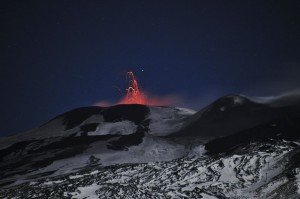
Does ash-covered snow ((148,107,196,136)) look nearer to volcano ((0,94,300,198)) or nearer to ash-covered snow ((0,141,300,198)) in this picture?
volcano ((0,94,300,198))

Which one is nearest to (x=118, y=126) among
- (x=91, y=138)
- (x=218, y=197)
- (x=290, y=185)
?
(x=91, y=138)

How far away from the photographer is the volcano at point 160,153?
66.8m

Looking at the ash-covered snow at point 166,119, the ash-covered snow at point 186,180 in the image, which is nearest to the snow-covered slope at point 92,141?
the ash-covered snow at point 166,119

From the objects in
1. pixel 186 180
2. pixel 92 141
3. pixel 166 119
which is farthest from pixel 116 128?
pixel 186 180

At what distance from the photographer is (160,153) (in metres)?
107

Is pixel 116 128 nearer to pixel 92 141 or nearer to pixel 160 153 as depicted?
pixel 92 141

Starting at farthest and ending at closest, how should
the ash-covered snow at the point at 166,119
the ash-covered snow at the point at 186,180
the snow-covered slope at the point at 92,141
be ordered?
the ash-covered snow at the point at 166,119
the snow-covered slope at the point at 92,141
the ash-covered snow at the point at 186,180

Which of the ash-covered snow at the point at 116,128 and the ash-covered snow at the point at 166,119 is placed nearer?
the ash-covered snow at the point at 116,128

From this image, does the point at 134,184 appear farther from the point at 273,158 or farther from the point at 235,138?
the point at 235,138

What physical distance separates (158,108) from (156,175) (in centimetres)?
11256

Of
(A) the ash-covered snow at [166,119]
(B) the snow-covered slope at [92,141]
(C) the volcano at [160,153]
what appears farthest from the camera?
(A) the ash-covered snow at [166,119]

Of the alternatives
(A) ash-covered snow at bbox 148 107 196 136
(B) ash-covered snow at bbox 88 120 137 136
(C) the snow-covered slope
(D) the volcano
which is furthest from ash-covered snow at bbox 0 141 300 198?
(A) ash-covered snow at bbox 148 107 196 136

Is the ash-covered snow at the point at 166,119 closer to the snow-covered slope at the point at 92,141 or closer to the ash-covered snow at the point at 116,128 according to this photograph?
the snow-covered slope at the point at 92,141

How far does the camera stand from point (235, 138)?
10925cm
